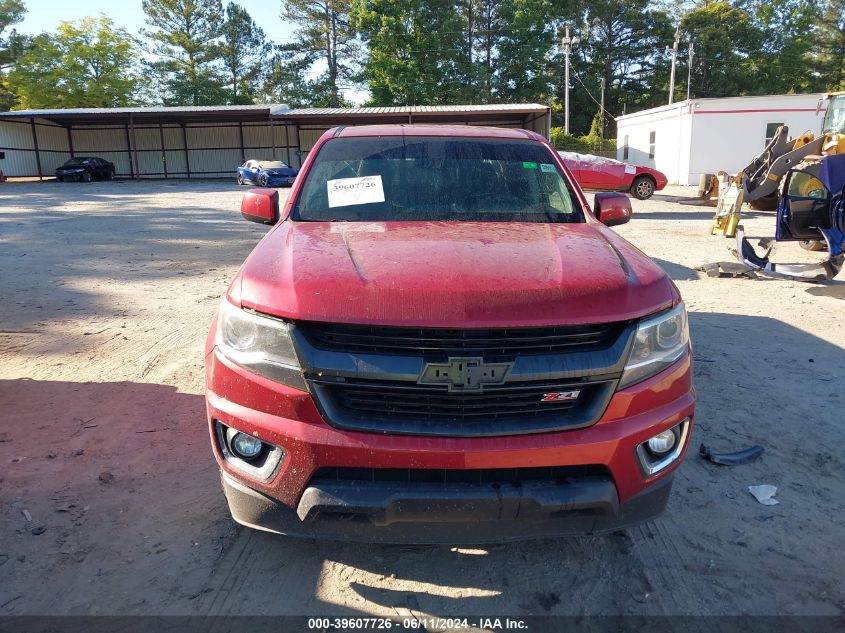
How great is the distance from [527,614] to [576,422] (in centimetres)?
Result: 79

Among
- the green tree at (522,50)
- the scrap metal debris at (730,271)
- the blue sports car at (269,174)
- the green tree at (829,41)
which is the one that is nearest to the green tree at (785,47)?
the green tree at (829,41)

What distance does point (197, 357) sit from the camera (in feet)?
16.4

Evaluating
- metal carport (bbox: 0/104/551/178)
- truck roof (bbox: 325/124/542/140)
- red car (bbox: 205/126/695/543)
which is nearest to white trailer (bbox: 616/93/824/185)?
metal carport (bbox: 0/104/551/178)

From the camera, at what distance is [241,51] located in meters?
53.5

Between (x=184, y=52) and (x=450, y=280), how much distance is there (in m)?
57.4

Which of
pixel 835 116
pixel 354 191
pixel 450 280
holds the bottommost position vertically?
pixel 450 280

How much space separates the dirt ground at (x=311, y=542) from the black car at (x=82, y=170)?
Result: 3194cm

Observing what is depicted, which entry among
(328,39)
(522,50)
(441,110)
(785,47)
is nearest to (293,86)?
(328,39)

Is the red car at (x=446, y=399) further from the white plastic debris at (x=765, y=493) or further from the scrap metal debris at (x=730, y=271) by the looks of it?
the scrap metal debris at (x=730, y=271)

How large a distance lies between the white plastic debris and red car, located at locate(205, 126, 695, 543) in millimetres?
1110

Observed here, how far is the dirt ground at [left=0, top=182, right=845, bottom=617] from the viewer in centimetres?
238

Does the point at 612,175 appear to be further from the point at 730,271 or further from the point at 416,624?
the point at 416,624

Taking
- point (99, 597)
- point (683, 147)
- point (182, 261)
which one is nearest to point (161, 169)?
point (683, 147)

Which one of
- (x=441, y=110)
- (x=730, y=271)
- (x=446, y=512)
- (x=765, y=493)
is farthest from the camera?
(x=441, y=110)
